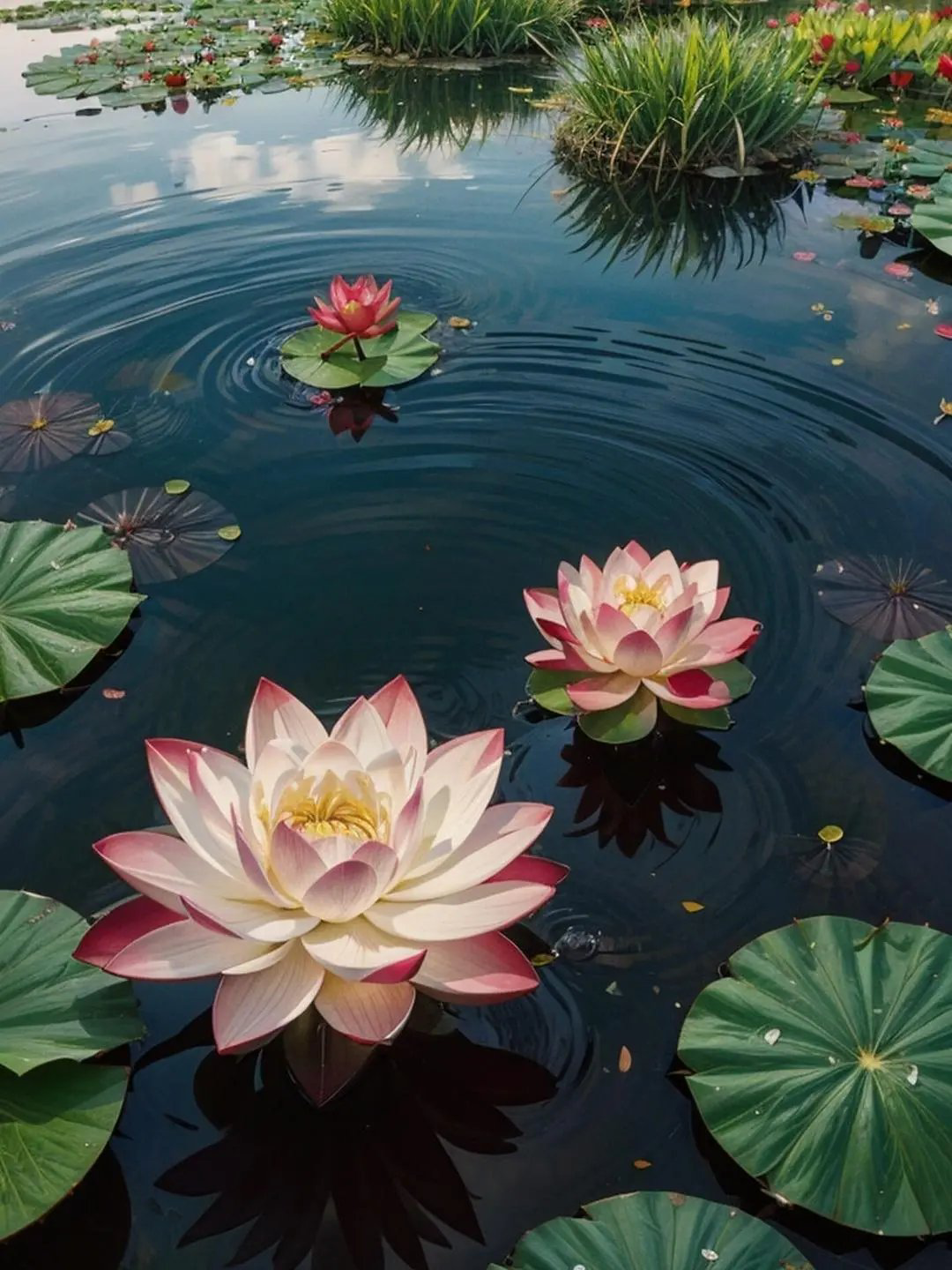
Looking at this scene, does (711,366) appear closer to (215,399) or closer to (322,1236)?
(215,399)

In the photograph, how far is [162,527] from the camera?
2711 millimetres

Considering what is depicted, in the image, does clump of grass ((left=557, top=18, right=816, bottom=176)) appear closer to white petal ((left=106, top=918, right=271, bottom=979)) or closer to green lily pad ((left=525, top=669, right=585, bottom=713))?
green lily pad ((left=525, top=669, right=585, bottom=713))

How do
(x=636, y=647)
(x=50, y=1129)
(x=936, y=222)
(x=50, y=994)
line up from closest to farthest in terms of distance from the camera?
(x=50, y=1129)
(x=50, y=994)
(x=636, y=647)
(x=936, y=222)

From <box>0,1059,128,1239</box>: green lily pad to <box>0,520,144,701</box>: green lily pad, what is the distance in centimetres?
96

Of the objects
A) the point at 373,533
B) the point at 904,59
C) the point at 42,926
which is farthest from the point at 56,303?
the point at 904,59

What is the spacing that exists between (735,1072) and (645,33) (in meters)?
6.12

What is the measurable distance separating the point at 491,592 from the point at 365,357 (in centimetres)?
144

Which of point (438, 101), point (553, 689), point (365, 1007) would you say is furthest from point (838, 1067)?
point (438, 101)

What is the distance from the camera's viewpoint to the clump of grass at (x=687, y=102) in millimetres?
5547

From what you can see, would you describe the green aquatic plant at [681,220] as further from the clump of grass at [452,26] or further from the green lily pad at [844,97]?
the clump of grass at [452,26]

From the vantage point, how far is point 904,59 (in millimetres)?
7578

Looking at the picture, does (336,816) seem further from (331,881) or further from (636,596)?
(636,596)

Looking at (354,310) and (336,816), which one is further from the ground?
(354,310)

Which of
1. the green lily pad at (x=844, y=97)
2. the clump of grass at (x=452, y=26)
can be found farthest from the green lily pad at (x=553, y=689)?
the clump of grass at (x=452, y=26)
